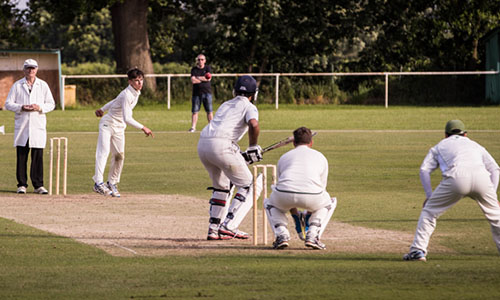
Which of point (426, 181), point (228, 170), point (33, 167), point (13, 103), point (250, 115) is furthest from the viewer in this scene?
point (33, 167)

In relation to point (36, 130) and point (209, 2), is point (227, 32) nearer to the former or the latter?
point (209, 2)

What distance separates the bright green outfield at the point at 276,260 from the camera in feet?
23.1

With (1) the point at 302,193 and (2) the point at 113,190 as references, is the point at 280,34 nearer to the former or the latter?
(2) the point at 113,190

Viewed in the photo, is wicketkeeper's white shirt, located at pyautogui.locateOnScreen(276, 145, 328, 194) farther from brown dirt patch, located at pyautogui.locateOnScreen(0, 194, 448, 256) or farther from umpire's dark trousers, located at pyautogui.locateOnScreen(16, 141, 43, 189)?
umpire's dark trousers, located at pyautogui.locateOnScreen(16, 141, 43, 189)

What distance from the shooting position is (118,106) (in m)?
13.8

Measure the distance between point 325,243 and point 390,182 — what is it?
246 inches

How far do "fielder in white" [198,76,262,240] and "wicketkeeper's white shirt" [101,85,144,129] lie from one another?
11.9 ft

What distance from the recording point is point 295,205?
9086 mm

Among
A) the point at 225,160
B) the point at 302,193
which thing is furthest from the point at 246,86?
the point at 302,193

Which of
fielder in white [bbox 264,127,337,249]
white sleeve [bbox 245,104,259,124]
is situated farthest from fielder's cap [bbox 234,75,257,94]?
A: fielder in white [bbox 264,127,337,249]

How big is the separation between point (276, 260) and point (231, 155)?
1.52m

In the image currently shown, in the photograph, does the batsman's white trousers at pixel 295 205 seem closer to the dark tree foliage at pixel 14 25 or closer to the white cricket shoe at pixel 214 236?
the white cricket shoe at pixel 214 236

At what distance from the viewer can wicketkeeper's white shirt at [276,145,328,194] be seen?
9023 millimetres

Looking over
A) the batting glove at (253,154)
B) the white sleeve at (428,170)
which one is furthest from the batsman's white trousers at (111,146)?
the white sleeve at (428,170)
